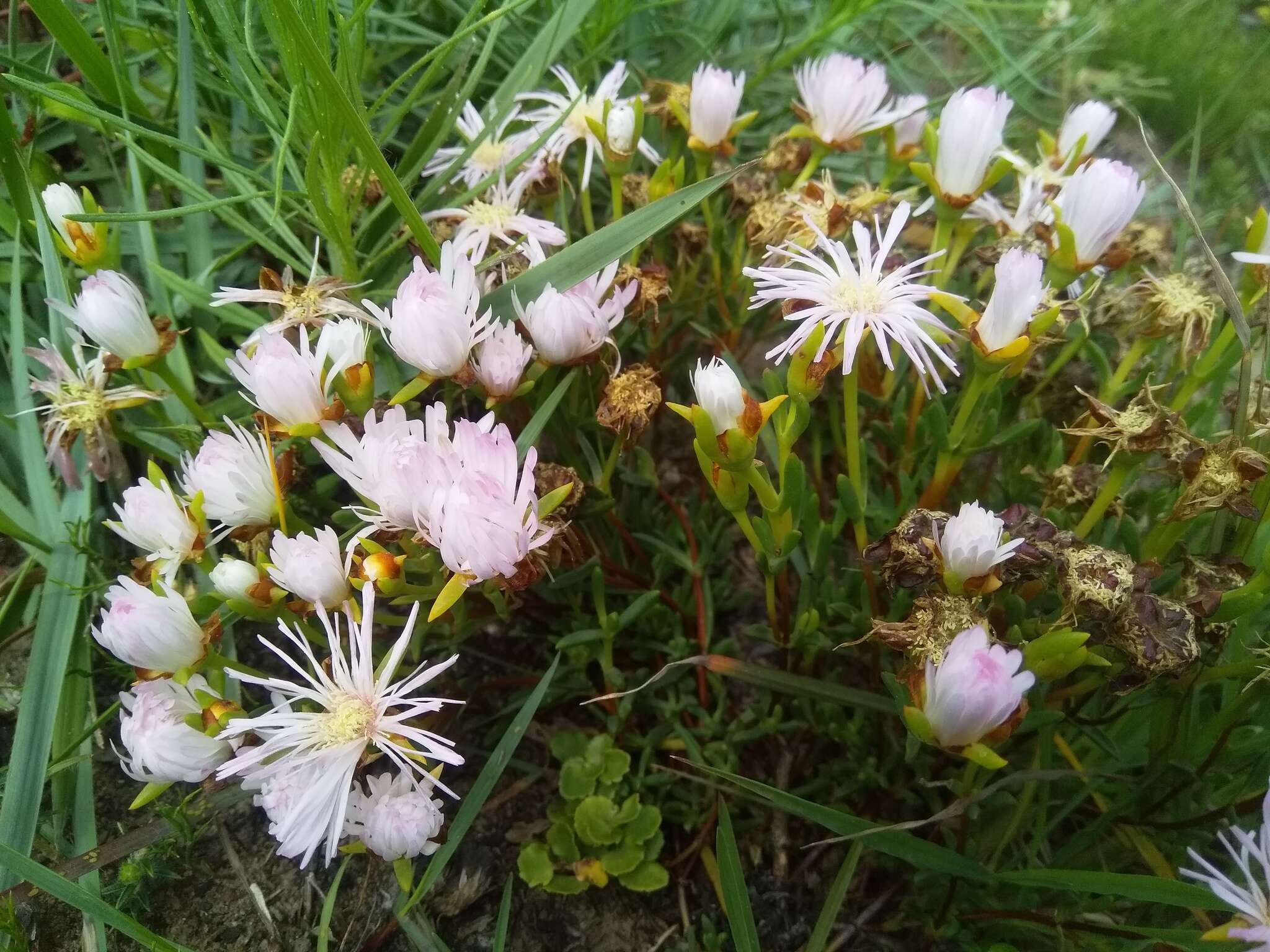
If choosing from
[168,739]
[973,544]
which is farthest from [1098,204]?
[168,739]

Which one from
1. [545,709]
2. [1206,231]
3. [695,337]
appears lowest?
[545,709]

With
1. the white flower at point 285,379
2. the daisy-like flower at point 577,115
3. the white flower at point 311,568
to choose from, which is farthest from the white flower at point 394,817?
the daisy-like flower at point 577,115

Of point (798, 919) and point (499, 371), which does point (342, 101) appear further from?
point (798, 919)

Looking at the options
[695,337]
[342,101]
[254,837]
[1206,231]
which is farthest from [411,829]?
[1206,231]

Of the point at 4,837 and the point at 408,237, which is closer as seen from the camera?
the point at 4,837

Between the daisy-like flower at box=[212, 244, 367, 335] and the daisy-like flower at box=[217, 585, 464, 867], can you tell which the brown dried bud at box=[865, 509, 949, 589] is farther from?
the daisy-like flower at box=[212, 244, 367, 335]

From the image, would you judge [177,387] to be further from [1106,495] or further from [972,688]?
[1106,495]

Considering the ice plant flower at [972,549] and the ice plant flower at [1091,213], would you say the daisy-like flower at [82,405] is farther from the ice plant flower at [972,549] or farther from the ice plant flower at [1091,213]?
the ice plant flower at [1091,213]
